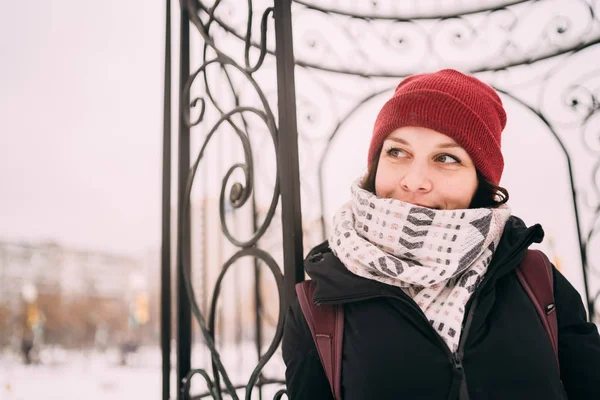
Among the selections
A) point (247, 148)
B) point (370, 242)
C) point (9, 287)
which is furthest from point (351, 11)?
point (9, 287)

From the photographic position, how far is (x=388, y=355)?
94 cm

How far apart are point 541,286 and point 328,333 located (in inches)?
19.4

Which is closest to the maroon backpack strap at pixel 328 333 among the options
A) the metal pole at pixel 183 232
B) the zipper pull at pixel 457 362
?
the zipper pull at pixel 457 362

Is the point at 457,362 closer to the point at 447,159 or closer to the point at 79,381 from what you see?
the point at 447,159

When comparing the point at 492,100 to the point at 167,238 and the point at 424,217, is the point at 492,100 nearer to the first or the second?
the point at 424,217

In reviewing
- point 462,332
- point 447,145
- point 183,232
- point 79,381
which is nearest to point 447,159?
point 447,145

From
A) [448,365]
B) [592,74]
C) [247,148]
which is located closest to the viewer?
[448,365]

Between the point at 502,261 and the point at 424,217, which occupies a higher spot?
the point at 424,217

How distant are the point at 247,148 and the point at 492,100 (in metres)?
0.73

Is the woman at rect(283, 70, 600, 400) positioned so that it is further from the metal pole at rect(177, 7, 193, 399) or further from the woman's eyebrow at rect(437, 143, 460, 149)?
the metal pole at rect(177, 7, 193, 399)

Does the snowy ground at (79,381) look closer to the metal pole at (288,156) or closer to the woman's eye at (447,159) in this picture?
the metal pole at (288,156)

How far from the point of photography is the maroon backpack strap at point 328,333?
0.99 m

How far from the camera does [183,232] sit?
5.35 ft

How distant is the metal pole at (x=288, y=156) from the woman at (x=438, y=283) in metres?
0.09
